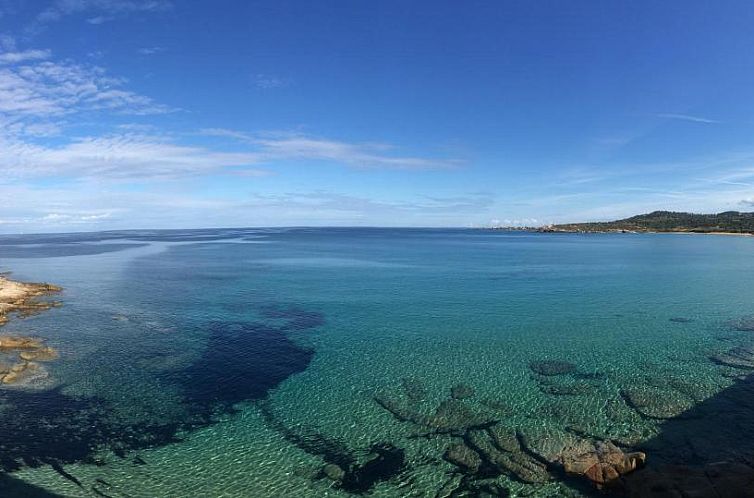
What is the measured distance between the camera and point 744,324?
3991 cm

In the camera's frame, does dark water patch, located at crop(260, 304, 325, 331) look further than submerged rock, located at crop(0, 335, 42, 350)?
Yes

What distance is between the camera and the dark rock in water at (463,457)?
1855 cm

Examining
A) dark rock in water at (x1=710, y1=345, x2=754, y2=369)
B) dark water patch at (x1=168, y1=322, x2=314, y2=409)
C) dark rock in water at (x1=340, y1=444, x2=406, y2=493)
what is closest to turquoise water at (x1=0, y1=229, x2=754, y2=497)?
dark rock in water at (x1=340, y1=444, x2=406, y2=493)

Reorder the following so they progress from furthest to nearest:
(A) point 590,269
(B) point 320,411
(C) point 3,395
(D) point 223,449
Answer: (A) point 590,269 < (C) point 3,395 < (B) point 320,411 < (D) point 223,449

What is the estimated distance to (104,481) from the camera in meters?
17.8

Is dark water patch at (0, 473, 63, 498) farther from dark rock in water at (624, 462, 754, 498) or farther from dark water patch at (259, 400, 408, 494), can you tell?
dark rock in water at (624, 462, 754, 498)

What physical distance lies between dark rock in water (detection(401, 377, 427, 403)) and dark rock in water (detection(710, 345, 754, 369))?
2174 cm

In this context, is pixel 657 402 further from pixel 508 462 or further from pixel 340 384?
pixel 340 384

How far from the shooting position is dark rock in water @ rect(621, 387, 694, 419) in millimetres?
22859

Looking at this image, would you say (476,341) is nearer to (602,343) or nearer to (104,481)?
(602,343)

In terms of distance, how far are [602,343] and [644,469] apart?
1878 cm

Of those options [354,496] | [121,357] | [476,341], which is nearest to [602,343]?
[476,341]

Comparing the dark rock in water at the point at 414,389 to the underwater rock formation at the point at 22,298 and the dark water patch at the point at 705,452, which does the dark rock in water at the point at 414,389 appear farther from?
the underwater rock formation at the point at 22,298

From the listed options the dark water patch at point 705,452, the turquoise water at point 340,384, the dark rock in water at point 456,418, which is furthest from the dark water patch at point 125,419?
the dark water patch at point 705,452
